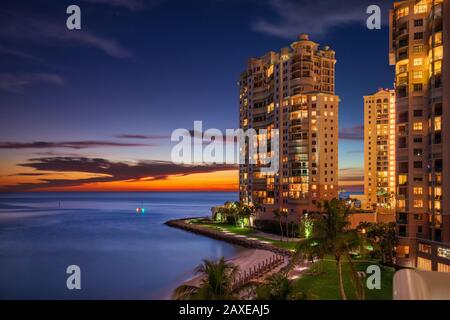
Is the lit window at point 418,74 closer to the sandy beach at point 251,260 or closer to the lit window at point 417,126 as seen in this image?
the lit window at point 417,126

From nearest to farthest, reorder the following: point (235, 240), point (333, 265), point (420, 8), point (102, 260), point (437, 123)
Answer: point (333, 265) < point (437, 123) < point (420, 8) < point (102, 260) < point (235, 240)

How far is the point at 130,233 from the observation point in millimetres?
113875

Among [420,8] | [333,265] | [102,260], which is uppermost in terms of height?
[420,8]

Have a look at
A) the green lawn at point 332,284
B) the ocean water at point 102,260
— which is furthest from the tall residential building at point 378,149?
the green lawn at point 332,284

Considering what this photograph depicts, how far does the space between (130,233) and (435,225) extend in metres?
88.4

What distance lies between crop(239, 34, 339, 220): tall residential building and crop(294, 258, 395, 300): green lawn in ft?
149

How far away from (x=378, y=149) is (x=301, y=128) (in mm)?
A: 53798

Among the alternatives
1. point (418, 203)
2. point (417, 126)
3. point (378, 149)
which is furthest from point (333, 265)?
point (378, 149)

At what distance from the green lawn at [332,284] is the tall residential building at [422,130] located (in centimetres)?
734

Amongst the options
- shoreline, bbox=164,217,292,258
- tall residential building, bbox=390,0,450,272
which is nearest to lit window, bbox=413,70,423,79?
tall residential building, bbox=390,0,450,272

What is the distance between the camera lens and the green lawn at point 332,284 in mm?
32719

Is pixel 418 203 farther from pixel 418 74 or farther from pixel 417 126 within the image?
pixel 418 74

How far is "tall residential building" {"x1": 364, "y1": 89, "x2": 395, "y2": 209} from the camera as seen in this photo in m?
129

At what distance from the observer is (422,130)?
4994 centimetres
